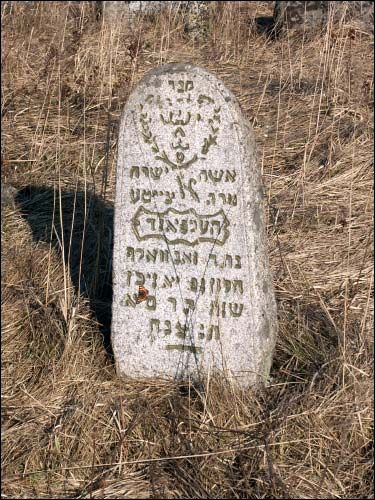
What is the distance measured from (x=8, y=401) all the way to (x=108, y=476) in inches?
22.3

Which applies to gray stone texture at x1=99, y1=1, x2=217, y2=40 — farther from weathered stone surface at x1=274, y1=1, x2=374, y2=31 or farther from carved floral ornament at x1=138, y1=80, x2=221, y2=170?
carved floral ornament at x1=138, y1=80, x2=221, y2=170

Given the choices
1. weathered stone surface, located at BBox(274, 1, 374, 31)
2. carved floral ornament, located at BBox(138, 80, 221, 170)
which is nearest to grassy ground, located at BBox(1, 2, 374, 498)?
carved floral ornament, located at BBox(138, 80, 221, 170)

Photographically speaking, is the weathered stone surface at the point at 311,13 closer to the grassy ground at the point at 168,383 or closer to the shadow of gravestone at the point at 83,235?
the grassy ground at the point at 168,383

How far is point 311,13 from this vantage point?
6.82 meters

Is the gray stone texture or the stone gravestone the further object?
the gray stone texture

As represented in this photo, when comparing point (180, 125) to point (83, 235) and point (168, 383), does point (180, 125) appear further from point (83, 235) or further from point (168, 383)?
point (168, 383)

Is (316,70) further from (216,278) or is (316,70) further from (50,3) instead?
(216,278)

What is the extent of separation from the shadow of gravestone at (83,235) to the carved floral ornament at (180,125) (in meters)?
0.55

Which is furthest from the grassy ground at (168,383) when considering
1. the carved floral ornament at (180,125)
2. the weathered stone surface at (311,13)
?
the weathered stone surface at (311,13)

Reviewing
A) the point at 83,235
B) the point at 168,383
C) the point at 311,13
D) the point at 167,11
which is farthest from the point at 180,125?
the point at 167,11

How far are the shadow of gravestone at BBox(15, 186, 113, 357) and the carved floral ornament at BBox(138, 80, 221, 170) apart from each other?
554 millimetres

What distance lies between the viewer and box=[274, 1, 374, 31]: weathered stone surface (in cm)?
676

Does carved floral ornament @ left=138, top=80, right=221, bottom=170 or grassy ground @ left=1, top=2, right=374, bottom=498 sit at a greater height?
carved floral ornament @ left=138, top=80, right=221, bottom=170

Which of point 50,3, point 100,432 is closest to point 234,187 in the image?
point 100,432
